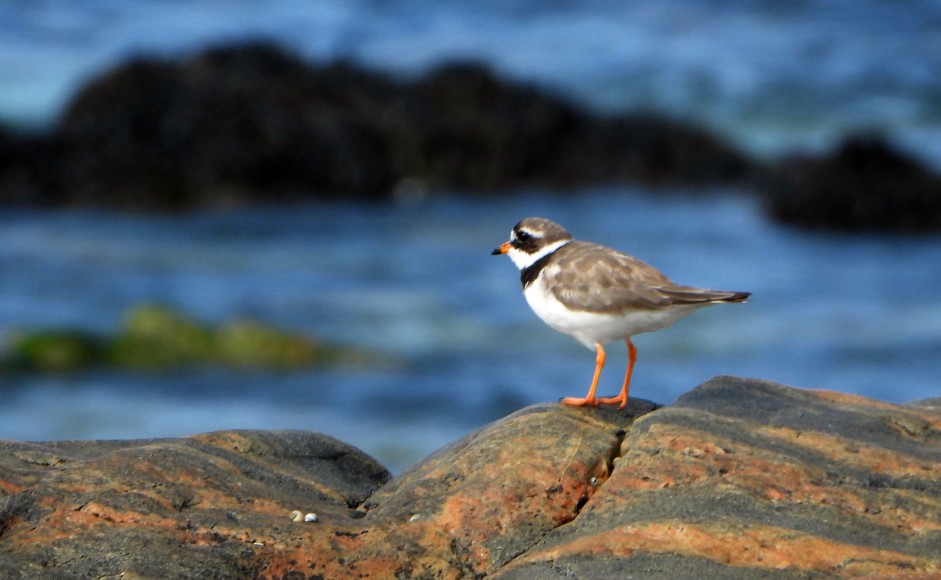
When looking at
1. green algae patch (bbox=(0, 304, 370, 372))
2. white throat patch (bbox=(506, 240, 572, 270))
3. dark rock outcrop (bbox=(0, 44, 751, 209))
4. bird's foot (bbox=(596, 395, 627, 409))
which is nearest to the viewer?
bird's foot (bbox=(596, 395, 627, 409))

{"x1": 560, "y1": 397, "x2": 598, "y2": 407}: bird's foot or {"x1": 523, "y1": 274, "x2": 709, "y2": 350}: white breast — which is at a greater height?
{"x1": 523, "y1": 274, "x2": 709, "y2": 350}: white breast

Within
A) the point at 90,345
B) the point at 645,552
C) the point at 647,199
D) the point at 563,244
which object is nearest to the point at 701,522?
the point at 645,552

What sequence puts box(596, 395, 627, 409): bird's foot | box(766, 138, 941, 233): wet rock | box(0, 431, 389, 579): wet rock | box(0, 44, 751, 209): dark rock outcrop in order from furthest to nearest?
box(0, 44, 751, 209): dark rock outcrop
box(766, 138, 941, 233): wet rock
box(596, 395, 627, 409): bird's foot
box(0, 431, 389, 579): wet rock

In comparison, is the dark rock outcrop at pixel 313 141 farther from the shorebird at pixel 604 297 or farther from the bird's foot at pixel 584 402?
the bird's foot at pixel 584 402

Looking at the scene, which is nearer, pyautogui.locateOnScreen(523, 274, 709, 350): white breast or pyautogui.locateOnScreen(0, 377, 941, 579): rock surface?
pyautogui.locateOnScreen(0, 377, 941, 579): rock surface

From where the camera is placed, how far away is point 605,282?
20.1ft

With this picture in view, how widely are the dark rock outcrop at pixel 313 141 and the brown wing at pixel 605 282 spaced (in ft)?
61.0

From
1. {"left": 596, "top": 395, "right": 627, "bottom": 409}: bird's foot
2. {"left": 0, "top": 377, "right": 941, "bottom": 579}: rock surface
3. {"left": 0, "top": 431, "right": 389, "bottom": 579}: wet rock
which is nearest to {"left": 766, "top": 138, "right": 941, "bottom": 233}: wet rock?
{"left": 596, "top": 395, "right": 627, "bottom": 409}: bird's foot

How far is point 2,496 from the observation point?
4.73m

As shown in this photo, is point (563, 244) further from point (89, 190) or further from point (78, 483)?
point (89, 190)

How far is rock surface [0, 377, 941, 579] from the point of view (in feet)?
14.9

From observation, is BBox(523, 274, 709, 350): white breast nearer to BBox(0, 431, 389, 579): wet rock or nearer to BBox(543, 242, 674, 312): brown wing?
BBox(543, 242, 674, 312): brown wing

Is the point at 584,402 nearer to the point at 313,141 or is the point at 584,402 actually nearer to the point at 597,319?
the point at 597,319

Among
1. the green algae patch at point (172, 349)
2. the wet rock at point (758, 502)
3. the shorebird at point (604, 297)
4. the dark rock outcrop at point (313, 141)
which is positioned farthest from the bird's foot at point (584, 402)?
the dark rock outcrop at point (313, 141)
